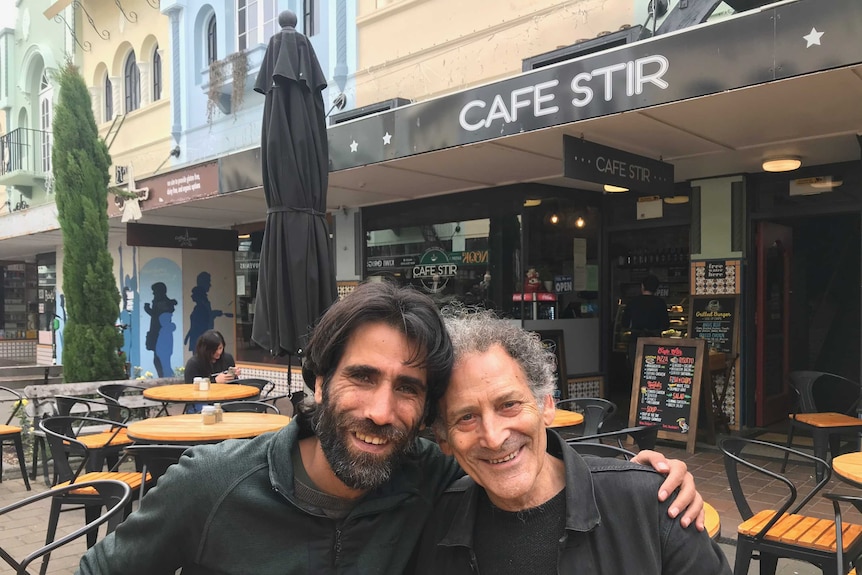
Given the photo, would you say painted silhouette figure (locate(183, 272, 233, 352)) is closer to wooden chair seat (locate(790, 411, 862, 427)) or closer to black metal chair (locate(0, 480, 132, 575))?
black metal chair (locate(0, 480, 132, 575))

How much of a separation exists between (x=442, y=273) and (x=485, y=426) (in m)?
7.02

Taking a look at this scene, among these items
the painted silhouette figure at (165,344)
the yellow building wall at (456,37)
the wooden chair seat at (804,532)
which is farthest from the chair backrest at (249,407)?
the painted silhouette figure at (165,344)

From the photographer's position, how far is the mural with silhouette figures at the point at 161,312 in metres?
12.4

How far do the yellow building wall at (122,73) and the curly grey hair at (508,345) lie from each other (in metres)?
11.2

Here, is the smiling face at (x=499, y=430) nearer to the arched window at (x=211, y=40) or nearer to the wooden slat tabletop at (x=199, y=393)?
the wooden slat tabletop at (x=199, y=393)

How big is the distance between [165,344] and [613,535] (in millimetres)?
12387

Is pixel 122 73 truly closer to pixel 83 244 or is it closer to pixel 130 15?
pixel 130 15

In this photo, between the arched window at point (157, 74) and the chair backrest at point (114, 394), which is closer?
the chair backrest at point (114, 394)

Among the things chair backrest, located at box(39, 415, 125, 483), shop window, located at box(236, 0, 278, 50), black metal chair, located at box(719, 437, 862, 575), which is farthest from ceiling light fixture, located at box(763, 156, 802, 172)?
shop window, located at box(236, 0, 278, 50)

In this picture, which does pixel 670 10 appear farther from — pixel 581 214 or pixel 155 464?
pixel 155 464

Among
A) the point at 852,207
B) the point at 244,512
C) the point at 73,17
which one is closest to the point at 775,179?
the point at 852,207

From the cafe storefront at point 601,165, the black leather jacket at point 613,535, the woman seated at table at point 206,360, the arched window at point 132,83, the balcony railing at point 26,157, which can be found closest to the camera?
the black leather jacket at point 613,535

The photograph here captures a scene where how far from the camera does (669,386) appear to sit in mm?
6637

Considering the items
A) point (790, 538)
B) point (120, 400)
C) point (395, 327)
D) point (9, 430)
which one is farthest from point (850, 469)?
point (9, 430)
